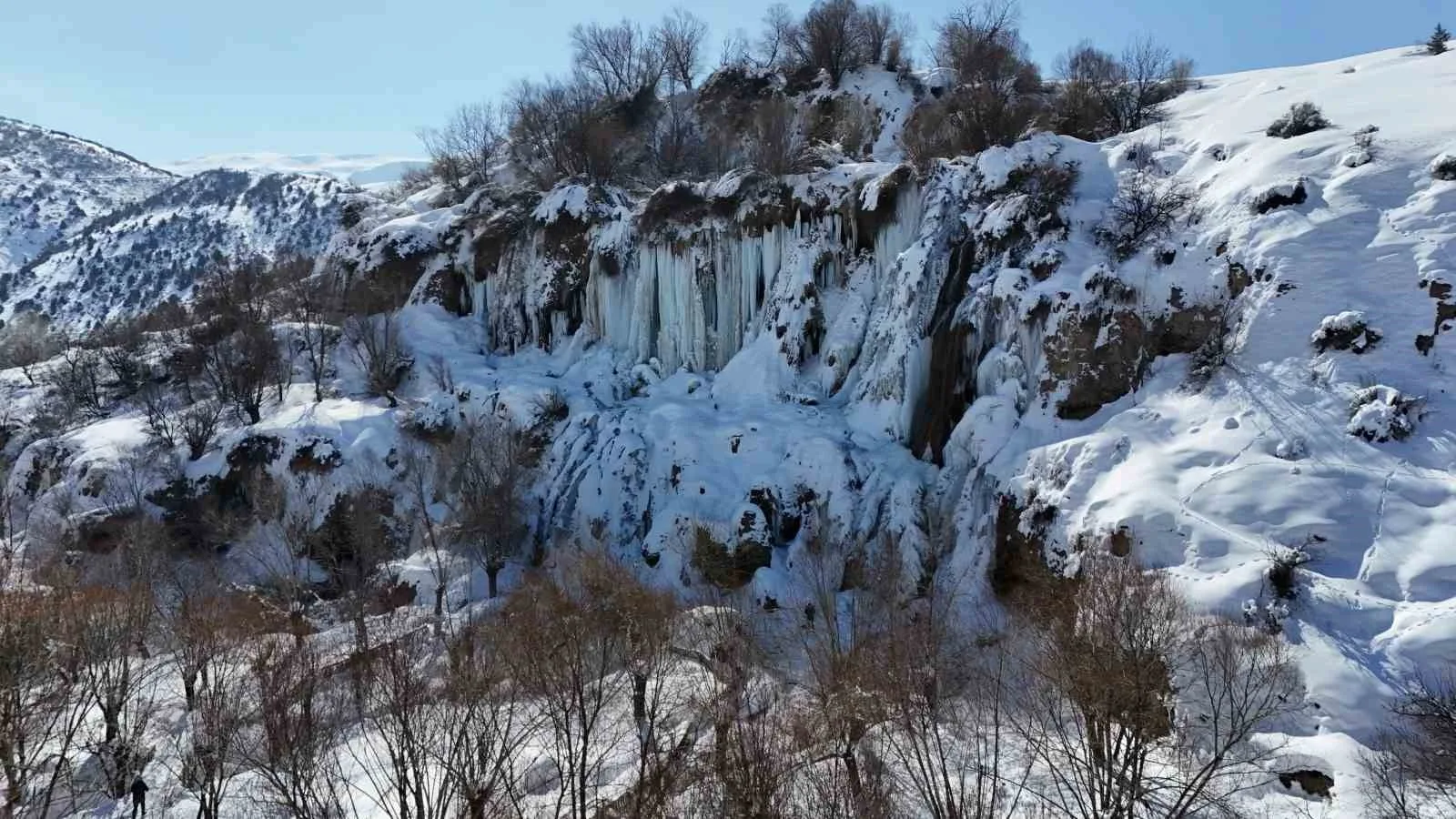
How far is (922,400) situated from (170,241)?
134 m

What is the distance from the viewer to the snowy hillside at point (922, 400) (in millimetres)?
14156

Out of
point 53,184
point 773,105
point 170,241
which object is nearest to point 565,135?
point 773,105

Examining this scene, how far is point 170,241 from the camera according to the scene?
115875mm

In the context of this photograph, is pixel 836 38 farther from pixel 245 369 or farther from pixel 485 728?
pixel 485 728

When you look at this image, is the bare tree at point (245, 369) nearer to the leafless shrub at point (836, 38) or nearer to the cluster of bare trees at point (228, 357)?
the cluster of bare trees at point (228, 357)

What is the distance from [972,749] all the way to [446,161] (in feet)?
169

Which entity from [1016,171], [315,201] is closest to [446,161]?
[1016,171]

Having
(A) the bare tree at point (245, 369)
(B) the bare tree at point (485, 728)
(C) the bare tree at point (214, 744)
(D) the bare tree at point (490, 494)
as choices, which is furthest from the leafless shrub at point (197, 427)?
(B) the bare tree at point (485, 728)

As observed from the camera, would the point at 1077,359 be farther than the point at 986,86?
No

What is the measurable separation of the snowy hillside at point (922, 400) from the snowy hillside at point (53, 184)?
390 feet

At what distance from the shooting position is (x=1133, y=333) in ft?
67.0

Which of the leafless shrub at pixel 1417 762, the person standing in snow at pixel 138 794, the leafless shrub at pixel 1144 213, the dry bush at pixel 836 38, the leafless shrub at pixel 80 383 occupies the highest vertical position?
the dry bush at pixel 836 38

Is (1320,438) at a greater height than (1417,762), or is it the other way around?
(1320,438)

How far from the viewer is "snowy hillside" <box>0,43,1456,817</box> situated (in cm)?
1416
